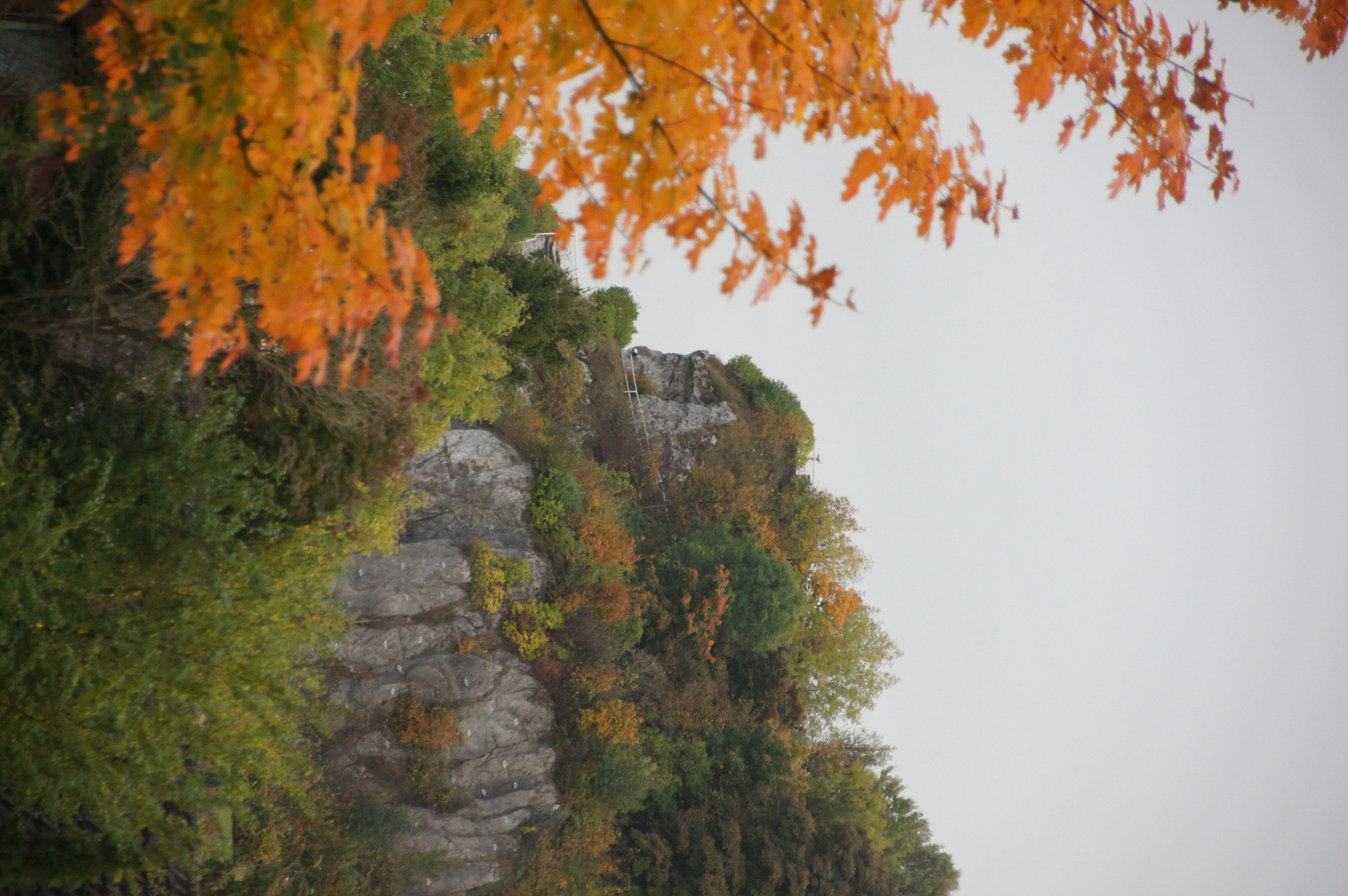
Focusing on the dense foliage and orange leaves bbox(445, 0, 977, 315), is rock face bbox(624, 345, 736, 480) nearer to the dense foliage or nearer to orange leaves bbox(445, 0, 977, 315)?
the dense foliage

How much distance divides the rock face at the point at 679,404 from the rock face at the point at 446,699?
27.9 ft

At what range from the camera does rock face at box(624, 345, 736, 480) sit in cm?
2534

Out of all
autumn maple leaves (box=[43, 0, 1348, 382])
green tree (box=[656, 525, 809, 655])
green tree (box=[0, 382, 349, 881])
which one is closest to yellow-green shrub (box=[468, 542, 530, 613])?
green tree (box=[656, 525, 809, 655])

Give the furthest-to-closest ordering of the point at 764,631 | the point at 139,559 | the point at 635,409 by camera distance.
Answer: the point at 635,409
the point at 764,631
the point at 139,559

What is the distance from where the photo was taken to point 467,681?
16.0 metres

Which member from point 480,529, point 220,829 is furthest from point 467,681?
point 220,829

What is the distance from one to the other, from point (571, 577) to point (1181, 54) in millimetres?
16394

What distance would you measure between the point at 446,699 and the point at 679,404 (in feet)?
43.8

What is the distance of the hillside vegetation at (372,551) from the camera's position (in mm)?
6512

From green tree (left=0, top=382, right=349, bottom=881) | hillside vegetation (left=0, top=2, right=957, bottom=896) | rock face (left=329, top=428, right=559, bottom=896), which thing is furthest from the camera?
rock face (left=329, top=428, right=559, bottom=896)

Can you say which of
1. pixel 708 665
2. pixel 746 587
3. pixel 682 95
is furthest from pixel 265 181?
pixel 708 665

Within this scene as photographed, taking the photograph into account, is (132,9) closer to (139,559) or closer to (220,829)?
(139,559)

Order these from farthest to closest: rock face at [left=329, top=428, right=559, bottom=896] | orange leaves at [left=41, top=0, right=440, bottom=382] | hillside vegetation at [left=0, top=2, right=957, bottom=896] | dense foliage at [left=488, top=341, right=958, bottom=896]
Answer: dense foliage at [left=488, top=341, right=958, bottom=896] < rock face at [left=329, top=428, right=559, bottom=896] < hillside vegetation at [left=0, top=2, right=957, bottom=896] < orange leaves at [left=41, top=0, right=440, bottom=382]

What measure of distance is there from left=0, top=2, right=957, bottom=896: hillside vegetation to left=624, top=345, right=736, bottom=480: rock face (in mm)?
714
